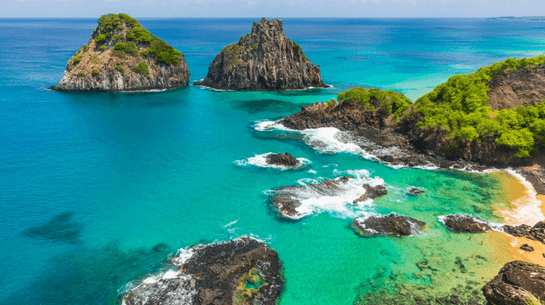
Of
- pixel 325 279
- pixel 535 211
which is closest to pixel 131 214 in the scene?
pixel 325 279

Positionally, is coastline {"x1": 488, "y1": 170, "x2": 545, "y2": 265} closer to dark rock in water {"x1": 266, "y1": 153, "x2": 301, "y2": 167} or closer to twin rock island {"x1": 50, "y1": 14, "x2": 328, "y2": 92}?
dark rock in water {"x1": 266, "y1": 153, "x2": 301, "y2": 167}

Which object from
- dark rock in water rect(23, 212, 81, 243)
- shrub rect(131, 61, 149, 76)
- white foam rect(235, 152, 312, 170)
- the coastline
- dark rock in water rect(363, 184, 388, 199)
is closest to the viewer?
the coastline

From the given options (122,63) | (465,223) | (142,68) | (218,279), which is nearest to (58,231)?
(218,279)

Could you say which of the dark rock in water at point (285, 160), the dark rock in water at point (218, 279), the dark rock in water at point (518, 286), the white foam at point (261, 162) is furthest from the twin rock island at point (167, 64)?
the dark rock in water at point (518, 286)

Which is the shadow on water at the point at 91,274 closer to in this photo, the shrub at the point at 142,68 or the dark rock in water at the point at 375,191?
the dark rock in water at the point at 375,191

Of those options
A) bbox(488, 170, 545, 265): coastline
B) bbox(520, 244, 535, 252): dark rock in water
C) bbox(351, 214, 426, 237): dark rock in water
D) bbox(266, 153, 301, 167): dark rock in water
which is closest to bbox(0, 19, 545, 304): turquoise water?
bbox(351, 214, 426, 237): dark rock in water
